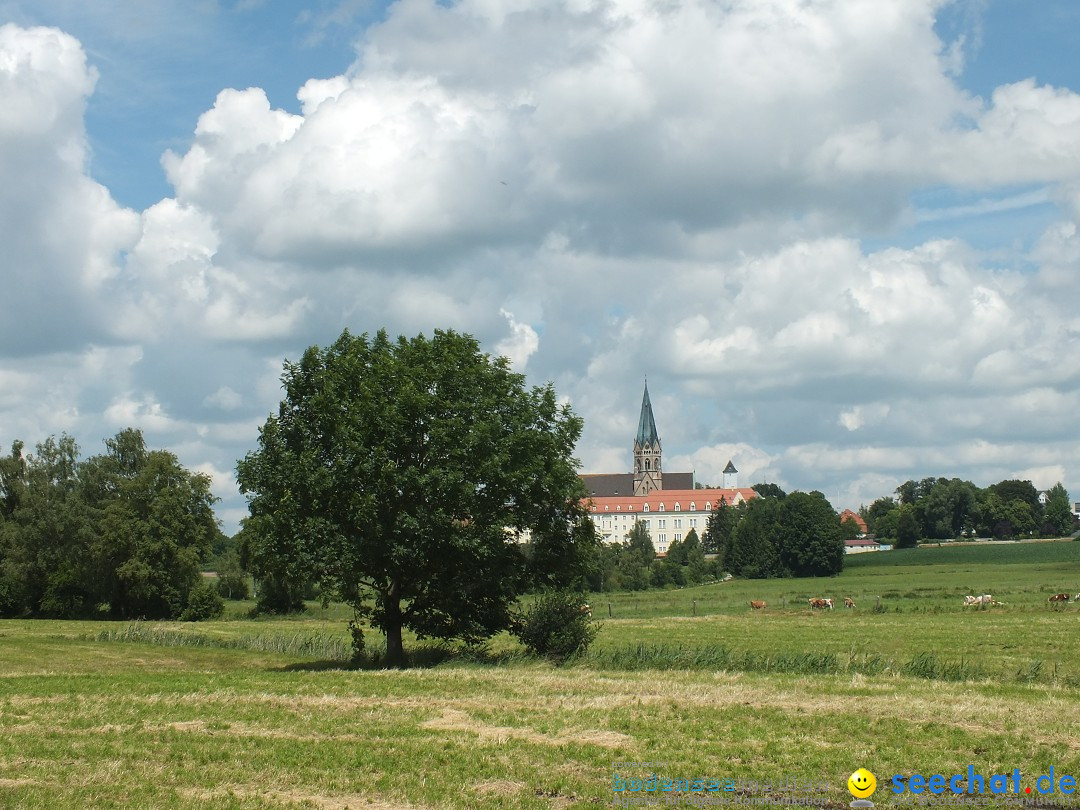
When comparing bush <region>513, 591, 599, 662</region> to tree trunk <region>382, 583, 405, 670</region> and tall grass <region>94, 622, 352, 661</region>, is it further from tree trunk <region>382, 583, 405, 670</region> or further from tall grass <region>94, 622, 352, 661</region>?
tall grass <region>94, 622, 352, 661</region>

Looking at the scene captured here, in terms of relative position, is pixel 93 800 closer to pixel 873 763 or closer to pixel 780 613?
pixel 873 763

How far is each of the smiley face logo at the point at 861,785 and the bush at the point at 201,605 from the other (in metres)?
64.4

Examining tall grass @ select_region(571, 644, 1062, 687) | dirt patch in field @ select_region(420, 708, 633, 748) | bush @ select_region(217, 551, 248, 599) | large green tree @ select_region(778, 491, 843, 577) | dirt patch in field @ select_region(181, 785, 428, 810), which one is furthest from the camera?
large green tree @ select_region(778, 491, 843, 577)

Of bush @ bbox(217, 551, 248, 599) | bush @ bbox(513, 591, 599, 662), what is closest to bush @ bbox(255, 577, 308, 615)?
bush @ bbox(217, 551, 248, 599)

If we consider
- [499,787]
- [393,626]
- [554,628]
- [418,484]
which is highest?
[418,484]

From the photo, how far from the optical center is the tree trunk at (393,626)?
A: 3133 cm

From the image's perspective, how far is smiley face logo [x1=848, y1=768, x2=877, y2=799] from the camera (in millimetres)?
12535

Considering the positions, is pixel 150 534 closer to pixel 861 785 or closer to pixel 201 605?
pixel 201 605

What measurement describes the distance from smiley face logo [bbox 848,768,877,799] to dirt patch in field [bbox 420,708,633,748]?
4.10 metres

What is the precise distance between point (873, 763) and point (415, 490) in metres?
17.0

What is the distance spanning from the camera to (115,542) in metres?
69.1

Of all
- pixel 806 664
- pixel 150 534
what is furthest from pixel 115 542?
pixel 806 664

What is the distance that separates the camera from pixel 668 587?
130500mm

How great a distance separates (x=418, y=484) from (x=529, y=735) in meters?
12.6
